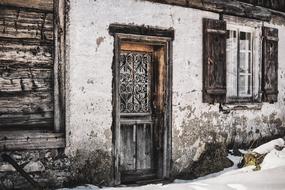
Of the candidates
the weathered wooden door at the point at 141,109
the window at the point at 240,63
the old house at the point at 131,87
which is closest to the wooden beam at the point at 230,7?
the old house at the point at 131,87

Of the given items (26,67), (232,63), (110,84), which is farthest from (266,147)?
(26,67)

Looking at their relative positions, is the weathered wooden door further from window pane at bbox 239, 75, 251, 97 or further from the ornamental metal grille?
window pane at bbox 239, 75, 251, 97

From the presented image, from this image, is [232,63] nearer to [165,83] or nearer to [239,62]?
[239,62]

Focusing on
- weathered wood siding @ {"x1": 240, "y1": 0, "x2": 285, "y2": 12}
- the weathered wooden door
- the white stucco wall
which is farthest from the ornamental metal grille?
weathered wood siding @ {"x1": 240, "y1": 0, "x2": 285, "y2": 12}

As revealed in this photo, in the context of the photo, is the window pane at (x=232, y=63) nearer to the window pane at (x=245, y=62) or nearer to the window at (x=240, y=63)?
the window at (x=240, y=63)

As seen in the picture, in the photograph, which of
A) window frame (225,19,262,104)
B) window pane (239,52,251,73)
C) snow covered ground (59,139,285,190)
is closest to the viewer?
snow covered ground (59,139,285,190)

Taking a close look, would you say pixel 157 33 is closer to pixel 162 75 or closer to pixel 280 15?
pixel 162 75

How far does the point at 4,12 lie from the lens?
5.48 m

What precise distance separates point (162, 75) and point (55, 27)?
6.84ft

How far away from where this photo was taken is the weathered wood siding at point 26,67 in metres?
5.52

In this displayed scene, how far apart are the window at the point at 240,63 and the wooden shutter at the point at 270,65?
288 millimetres

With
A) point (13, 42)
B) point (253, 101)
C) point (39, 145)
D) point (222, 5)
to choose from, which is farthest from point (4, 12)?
point (253, 101)

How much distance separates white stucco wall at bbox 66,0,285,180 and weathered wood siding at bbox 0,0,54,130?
Result: 315 mm

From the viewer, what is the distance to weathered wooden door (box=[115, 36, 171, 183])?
6.93m
